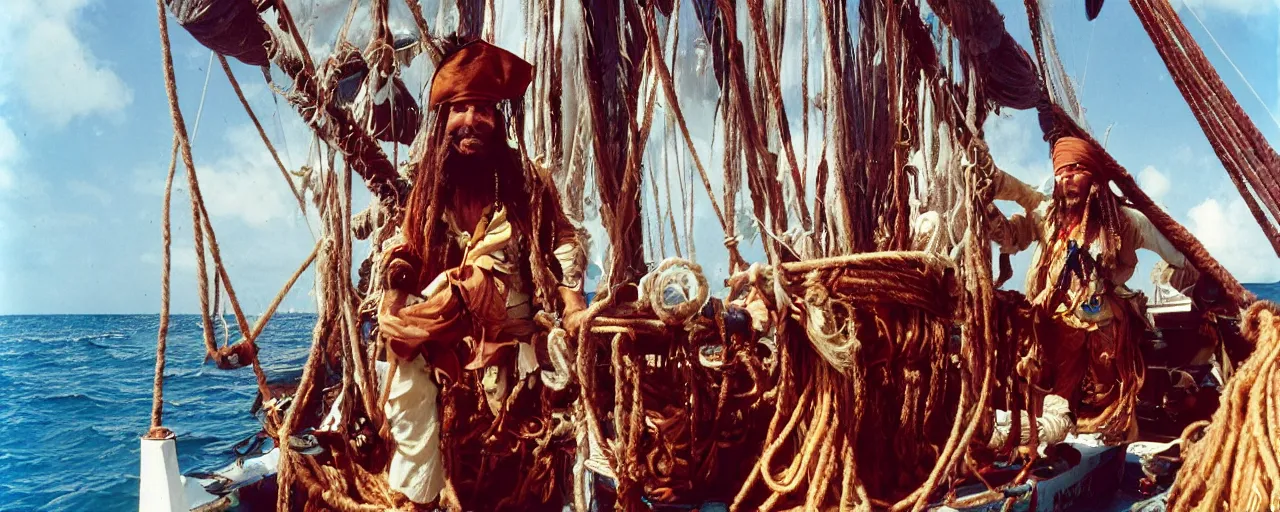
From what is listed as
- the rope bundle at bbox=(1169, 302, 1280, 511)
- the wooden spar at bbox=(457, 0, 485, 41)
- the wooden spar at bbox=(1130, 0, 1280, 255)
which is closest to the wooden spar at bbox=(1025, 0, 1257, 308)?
the wooden spar at bbox=(1130, 0, 1280, 255)

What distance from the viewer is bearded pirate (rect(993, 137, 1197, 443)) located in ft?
10.1

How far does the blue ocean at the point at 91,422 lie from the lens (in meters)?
2.43

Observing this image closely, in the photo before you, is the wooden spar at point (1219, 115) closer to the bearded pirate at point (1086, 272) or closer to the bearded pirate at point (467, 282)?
the bearded pirate at point (1086, 272)

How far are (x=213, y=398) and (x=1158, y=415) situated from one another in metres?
10.9

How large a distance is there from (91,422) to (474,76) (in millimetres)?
7616

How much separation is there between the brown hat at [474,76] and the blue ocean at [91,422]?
42.2 inches

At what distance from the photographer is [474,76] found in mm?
2283

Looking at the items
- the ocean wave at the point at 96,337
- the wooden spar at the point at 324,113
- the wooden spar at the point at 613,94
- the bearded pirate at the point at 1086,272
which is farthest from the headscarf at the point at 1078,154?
the ocean wave at the point at 96,337

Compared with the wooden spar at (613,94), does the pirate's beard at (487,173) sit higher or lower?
lower

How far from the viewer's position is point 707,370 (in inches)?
107

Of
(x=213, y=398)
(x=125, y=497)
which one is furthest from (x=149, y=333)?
(x=125, y=497)

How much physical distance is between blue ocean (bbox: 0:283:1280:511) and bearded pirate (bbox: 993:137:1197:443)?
2962mm

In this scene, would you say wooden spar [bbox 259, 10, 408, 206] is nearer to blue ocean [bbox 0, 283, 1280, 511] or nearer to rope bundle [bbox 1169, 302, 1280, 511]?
blue ocean [bbox 0, 283, 1280, 511]

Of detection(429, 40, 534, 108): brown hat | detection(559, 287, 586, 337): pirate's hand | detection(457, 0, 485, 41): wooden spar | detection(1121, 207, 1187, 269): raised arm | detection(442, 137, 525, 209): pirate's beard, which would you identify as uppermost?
detection(457, 0, 485, 41): wooden spar
